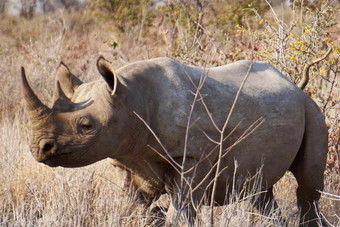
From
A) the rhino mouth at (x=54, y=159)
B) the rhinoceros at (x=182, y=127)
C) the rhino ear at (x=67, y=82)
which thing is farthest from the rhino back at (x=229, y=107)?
the rhino mouth at (x=54, y=159)

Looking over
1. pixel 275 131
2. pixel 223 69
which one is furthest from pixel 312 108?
pixel 223 69

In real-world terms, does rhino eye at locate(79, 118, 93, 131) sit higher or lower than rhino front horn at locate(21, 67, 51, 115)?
lower

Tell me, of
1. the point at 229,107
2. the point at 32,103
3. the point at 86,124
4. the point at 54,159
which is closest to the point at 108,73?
the point at 86,124

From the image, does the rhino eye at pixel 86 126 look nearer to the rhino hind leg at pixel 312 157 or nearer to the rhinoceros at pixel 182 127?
the rhinoceros at pixel 182 127

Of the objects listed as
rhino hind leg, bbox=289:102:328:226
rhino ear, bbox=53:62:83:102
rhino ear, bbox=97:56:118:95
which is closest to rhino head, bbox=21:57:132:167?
rhino ear, bbox=97:56:118:95

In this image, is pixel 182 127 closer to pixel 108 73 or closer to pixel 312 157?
pixel 108 73

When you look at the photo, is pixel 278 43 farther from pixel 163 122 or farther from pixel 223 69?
pixel 163 122

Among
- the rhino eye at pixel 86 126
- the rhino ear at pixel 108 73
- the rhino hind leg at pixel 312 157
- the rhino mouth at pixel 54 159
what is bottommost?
the rhino hind leg at pixel 312 157

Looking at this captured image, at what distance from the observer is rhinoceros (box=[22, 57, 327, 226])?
Answer: 3559 mm

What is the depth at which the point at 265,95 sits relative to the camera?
4.38 metres

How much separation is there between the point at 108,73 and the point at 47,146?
0.60 m

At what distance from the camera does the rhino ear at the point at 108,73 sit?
3.64 m

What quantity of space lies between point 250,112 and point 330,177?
1.82m

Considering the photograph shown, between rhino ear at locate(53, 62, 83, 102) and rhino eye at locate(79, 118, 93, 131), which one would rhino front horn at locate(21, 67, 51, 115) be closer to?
rhino eye at locate(79, 118, 93, 131)
